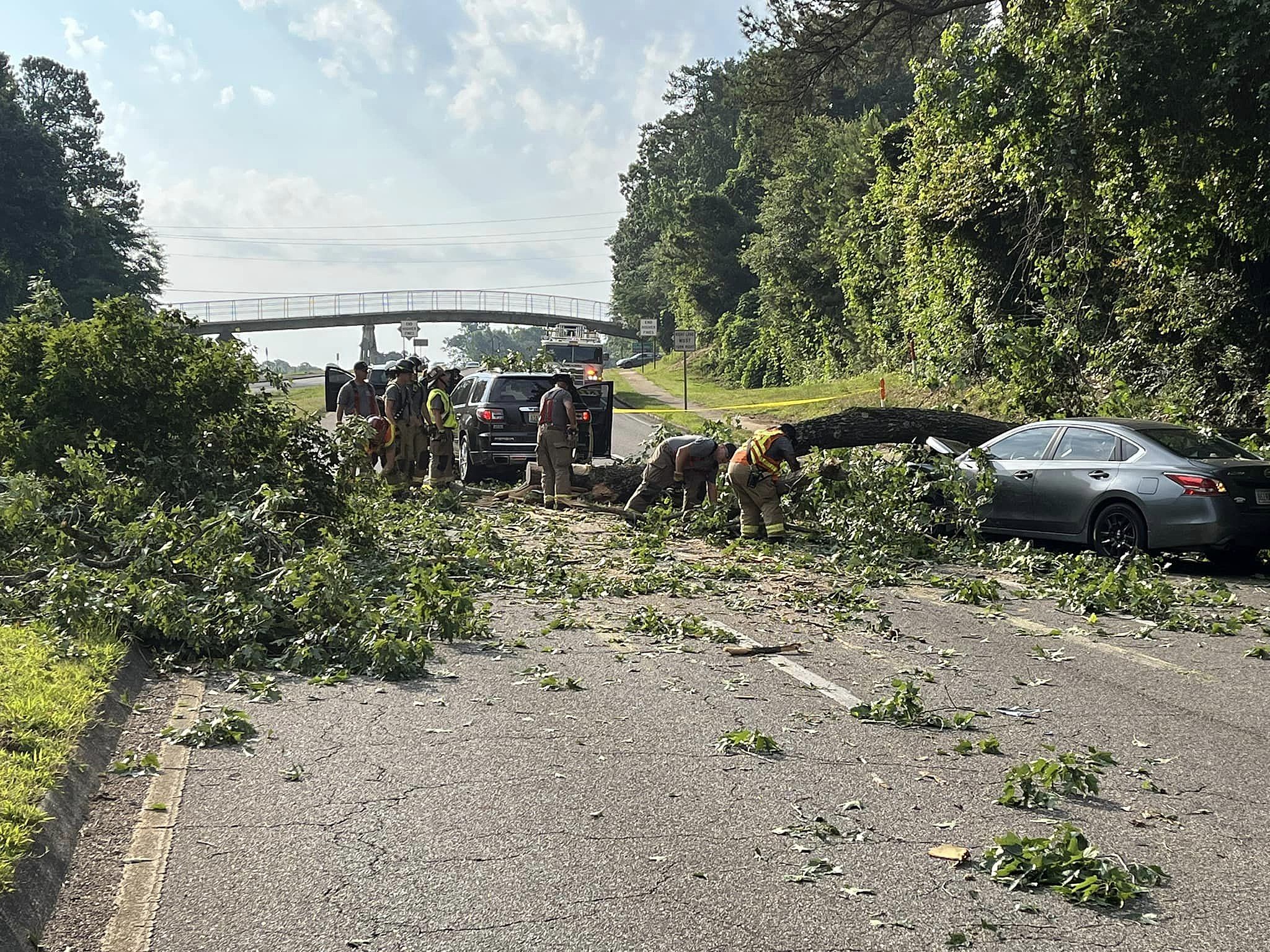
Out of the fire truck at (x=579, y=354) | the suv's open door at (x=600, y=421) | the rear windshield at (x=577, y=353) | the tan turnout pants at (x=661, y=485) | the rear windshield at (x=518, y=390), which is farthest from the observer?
the rear windshield at (x=577, y=353)

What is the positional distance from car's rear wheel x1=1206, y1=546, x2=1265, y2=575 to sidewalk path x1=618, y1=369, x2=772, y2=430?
6.21 metres

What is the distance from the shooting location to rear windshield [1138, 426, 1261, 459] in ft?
38.9

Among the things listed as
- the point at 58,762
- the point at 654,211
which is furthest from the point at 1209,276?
the point at 654,211

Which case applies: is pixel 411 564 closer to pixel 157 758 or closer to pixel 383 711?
pixel 383 711

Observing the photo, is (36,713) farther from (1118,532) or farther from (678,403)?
(678,403)

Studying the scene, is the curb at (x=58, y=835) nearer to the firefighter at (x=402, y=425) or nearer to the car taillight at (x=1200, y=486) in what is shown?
the car taillight at (x=1200, y=486)

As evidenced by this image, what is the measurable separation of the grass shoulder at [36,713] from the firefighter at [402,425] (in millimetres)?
11309

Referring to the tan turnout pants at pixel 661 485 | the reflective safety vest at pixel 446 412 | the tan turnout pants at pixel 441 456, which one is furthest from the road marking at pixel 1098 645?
the tan turnout pants at pixel 441 456

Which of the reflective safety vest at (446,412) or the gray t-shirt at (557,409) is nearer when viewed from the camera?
the gray t-shirt at (557,409)

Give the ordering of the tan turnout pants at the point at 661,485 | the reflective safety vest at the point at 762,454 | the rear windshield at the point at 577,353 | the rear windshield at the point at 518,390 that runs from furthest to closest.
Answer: the rear windshield at the point at 577,353 < the rear windshield at the point at 518,390 < the tan turnout pants at the point at 661,485 < the reflective safety vest at the point at 762,454

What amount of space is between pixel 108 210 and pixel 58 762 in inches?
2756

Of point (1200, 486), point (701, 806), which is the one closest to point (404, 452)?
point (1200, 486)

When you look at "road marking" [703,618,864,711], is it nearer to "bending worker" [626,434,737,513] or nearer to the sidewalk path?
"bending worker" [626,434,737,513]

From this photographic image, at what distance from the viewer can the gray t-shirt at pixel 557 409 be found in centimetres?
1662
